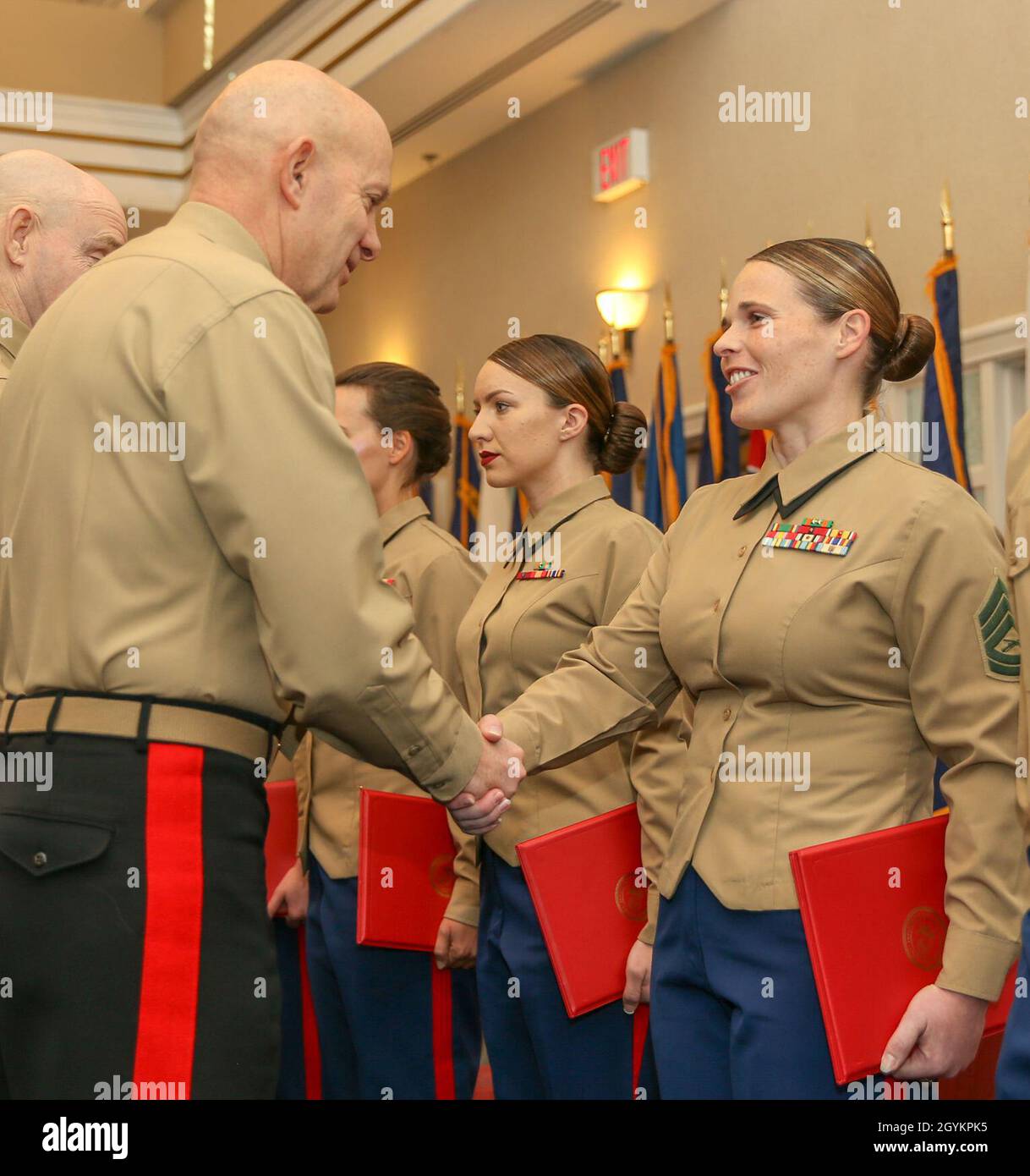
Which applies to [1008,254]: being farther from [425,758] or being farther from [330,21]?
[330,21]

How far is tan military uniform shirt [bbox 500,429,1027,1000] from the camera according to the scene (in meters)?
1.80

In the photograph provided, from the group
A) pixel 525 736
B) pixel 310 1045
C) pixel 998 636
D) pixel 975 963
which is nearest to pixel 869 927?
pixel 975 963

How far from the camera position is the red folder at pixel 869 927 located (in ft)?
5.79

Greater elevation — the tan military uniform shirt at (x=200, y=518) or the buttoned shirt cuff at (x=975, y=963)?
the tan military uniform shirt at (x=200, y=518)

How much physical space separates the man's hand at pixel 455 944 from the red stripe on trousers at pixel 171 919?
1.25 metres

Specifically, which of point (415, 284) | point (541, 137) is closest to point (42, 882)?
point (541, 137)

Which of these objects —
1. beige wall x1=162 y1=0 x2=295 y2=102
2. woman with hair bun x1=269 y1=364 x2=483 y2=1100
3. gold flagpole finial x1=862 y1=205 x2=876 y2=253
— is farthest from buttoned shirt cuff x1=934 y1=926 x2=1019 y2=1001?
beige wall x1=162 y1=0 x2=295 y2=102

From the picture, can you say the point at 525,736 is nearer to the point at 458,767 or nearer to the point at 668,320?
the point at 458,767

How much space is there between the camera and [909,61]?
15.8 ft

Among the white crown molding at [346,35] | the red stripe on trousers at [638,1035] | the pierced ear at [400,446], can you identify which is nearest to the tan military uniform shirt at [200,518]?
the red stripe on trousers at [638,1035]

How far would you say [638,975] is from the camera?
2.36 meters

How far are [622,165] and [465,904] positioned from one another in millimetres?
4202

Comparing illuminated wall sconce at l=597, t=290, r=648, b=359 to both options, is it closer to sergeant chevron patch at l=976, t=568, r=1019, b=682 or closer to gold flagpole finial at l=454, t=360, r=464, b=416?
gold flagpole finial at l=454, t=360, r=464, b=416

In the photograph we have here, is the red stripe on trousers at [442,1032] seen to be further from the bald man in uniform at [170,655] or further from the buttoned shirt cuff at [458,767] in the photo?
the bald man in uniform at [170,655]
